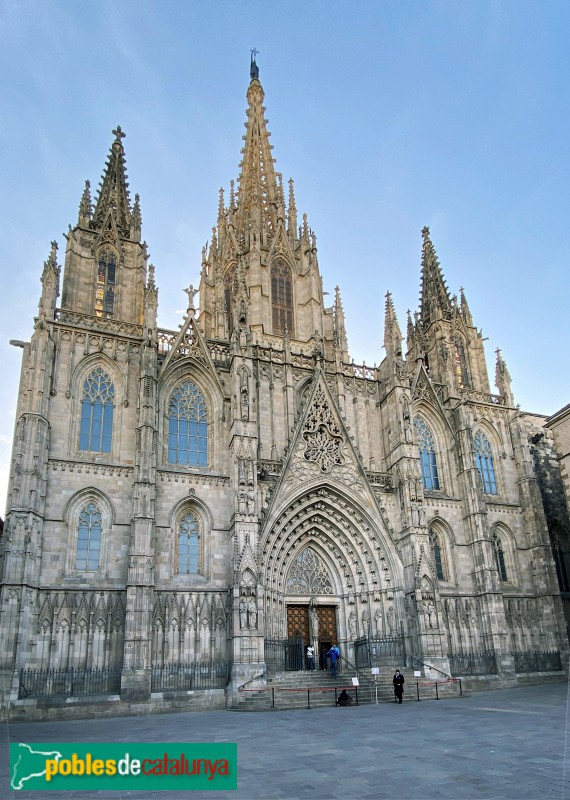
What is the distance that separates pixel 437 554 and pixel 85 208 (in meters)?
25.8

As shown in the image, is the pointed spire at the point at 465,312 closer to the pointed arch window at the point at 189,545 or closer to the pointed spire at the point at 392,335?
the pointed spire at the point at 392,335

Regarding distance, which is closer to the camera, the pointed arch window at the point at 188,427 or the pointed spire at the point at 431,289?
the pointed arch window at the point at 188,427

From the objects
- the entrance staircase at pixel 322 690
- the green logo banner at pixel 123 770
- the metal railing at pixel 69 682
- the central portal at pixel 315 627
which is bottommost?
the entrance staircase at pixel 322 690

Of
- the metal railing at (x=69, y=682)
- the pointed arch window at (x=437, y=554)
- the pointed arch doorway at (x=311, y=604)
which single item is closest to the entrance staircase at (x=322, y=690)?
the pointed arch doorway at (x=311, y=604)

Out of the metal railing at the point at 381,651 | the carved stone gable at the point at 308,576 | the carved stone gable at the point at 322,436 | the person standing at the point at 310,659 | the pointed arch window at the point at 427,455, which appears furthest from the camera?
the pointed arch window at the point at 427,455

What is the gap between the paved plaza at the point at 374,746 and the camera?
8.38 meters

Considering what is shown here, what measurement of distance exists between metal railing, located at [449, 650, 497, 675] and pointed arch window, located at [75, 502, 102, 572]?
16.7 m

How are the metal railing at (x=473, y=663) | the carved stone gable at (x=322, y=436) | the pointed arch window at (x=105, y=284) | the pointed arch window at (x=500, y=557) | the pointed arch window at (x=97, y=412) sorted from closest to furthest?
the pointed arch window at (x=97, y=412) < the metal railing at (x=473, y=663) < the carved stone gable at (x=322, y=436) < the pointed arch window at (x=105, y=284) < the pointed arch window at (x=500, y=557)

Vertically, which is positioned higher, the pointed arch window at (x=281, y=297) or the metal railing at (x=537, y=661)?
the pointed arch window at (x=281, y=297)

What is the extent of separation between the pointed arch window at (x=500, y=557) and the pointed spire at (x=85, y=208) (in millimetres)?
27270

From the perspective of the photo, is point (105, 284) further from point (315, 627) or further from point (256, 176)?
point (315, 627)

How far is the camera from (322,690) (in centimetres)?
2119

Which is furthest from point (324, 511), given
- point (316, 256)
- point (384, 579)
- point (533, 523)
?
point (316, 256)

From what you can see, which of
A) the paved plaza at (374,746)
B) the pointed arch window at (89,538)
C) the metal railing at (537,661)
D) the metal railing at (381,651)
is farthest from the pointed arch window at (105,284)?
the metal railing at (537,661)
